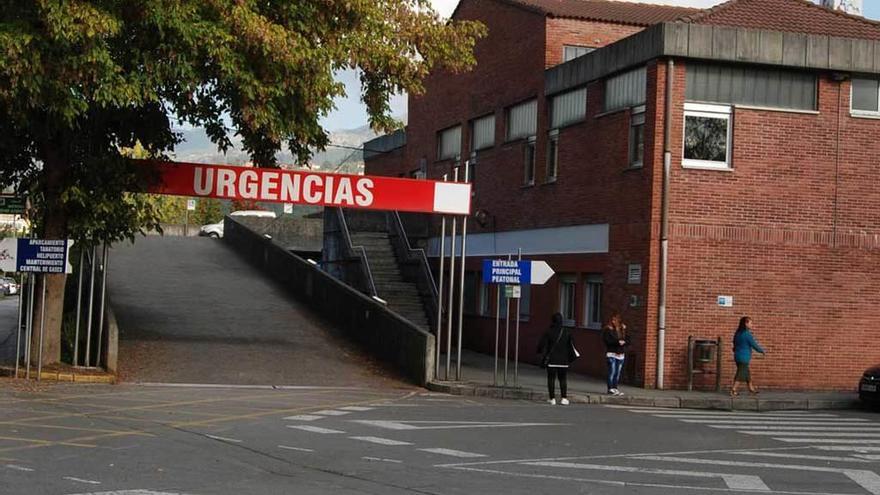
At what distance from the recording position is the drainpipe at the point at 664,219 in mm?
23688

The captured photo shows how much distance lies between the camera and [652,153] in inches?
949

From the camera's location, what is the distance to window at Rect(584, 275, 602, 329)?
87.3 ft

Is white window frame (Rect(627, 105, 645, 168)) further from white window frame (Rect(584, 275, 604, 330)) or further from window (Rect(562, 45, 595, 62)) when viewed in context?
window (Rect(562, 45, 595, 62))

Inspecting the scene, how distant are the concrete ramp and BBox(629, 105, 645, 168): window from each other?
7.01 m

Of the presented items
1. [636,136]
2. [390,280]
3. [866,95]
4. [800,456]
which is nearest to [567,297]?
[636,136]

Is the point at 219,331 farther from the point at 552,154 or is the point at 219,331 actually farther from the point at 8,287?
the point at 8,287

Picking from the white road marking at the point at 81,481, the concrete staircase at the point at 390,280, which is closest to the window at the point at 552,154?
the concrete staircase at the point at 390,280

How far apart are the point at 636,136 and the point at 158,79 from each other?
35.5 ft

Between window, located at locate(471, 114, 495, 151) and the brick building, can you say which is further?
window, located at locate(471, 114, 495, 151)

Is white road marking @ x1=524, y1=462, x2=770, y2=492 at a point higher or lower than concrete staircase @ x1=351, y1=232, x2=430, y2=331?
lower

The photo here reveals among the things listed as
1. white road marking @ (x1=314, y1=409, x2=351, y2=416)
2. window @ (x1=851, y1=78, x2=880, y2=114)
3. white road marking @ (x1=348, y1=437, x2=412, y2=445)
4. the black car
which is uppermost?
window @ (x1=851, y1=78, x2=880, y2=114)

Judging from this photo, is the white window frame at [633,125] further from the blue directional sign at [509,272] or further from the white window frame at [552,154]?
the blue directional sign at [509,272]

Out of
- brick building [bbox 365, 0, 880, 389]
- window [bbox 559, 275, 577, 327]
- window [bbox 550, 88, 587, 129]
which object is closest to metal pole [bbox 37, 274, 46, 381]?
brick building [bbox 365, 0, 880, 389]

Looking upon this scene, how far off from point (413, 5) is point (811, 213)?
952cm
